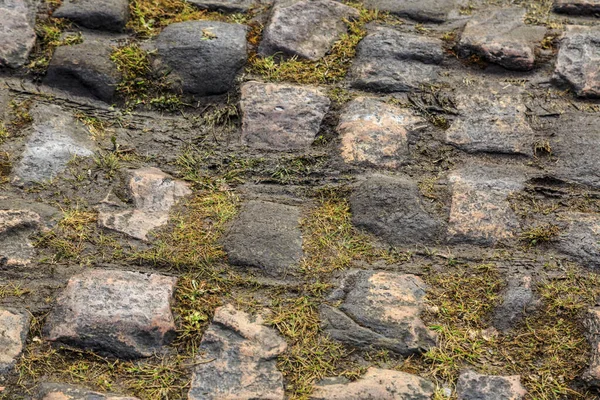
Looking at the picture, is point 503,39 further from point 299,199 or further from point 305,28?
point 299,199

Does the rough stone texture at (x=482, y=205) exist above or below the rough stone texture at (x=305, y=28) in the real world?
below

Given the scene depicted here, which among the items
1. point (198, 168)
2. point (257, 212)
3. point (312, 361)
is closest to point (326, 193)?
point (257, 212)

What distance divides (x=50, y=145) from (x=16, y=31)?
607 millimetres

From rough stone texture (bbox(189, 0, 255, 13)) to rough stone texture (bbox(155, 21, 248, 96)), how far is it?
0.70 ft

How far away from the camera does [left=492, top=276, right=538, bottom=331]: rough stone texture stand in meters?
2.01

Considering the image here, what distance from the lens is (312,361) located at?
191 centimetres

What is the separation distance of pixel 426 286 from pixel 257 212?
564mm

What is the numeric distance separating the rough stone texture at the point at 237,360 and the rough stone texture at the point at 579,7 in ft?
6.18

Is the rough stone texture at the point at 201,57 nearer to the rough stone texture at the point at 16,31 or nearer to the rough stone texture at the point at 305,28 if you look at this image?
the rough stone texture at the point at 305,28

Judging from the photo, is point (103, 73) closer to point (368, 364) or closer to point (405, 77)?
point (405, 77)

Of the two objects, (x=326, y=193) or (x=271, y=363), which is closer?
(x=271, y=363)

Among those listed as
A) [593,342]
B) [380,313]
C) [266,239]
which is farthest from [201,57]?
[593,342]

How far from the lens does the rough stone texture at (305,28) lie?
2.77 metres

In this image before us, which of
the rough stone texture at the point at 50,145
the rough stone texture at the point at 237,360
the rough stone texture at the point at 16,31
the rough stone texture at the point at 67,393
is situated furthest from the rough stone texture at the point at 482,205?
the rough stone texture at the point at 16,31
